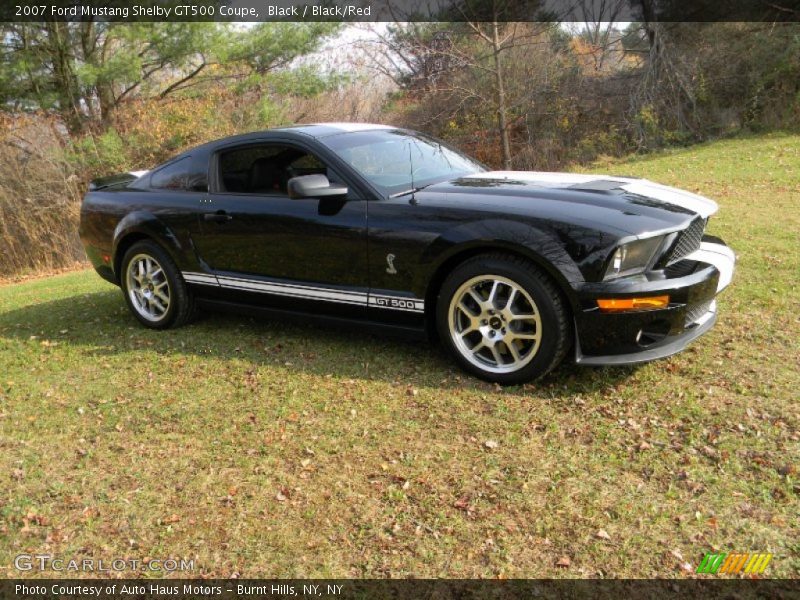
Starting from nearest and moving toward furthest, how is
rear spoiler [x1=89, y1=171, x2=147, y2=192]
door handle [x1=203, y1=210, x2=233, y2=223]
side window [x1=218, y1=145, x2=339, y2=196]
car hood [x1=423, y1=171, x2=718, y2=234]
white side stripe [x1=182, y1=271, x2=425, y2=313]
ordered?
car hood [x1=423, y1=171, x2=718, y2=234] < white side stripe [x1=182, y1=271, x2=425, y2=313] < door handle [x1=203, y1=210, x2=233, y2=223] < side window [x1=218, y1=145, x2=339, y2=196] < rear spoiler [x1=89, y1=171, x2=147, y2=192]

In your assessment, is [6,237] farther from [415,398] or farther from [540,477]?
[540,477]

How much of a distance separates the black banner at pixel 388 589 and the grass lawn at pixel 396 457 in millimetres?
60

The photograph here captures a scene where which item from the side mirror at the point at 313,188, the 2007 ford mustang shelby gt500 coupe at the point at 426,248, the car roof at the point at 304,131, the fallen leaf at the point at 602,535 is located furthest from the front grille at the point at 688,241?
the car roof at the point at 304,131

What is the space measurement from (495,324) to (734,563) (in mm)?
1853

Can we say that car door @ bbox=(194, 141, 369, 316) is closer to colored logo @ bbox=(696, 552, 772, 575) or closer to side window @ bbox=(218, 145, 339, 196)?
side window @ bbox=(218, 145, 339, 196)

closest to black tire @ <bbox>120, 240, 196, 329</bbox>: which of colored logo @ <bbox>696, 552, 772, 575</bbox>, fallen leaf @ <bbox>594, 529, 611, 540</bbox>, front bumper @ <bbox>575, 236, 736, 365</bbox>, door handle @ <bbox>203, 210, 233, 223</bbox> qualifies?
door handle @ <bbox>203, 210, 233, 223</bbox>

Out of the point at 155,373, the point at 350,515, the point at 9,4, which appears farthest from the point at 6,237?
the point at 350,515

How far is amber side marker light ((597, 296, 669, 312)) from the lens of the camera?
3627mm

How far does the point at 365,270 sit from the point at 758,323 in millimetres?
2814

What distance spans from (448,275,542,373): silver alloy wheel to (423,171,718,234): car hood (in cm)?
49

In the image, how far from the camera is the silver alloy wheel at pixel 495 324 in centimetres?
391

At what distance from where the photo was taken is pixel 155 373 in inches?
188

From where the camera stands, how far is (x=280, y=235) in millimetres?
4754

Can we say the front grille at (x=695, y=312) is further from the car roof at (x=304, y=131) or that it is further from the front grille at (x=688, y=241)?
the car roof at (x=304, y=131)
